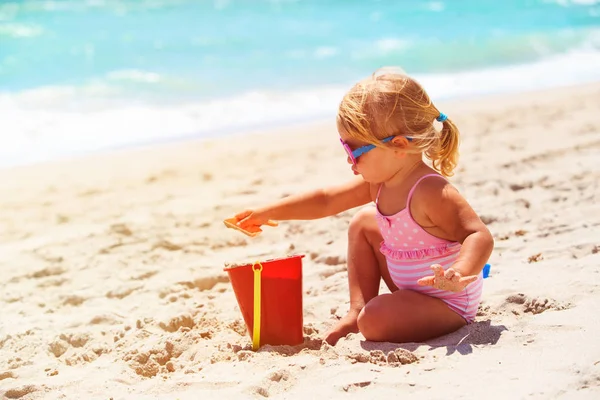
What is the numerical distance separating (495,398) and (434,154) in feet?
3.12

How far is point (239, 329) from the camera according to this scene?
2869 mm

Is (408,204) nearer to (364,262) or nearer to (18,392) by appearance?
(364,262)

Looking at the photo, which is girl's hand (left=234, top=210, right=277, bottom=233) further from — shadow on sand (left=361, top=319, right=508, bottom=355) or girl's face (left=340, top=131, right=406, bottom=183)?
shadow on sand (left=361, top=319, right=508, bottom=355)

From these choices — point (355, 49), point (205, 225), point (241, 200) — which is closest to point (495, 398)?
point (205, 225)

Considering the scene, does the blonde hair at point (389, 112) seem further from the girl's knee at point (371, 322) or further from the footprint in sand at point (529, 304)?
the footprint in sand at point (529, 304)

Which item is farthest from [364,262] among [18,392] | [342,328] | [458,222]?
[18,392]

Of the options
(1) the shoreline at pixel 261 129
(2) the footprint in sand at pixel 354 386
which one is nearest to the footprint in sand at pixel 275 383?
→ (2) the footprint in sand at pixel 354 386

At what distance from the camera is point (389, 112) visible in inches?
93.0

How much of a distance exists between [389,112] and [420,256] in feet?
Answer: 1.63

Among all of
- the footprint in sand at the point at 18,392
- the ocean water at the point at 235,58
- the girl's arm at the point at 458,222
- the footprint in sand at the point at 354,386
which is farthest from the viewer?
the ocean water at the point at 235,58

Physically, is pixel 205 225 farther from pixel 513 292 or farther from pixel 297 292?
pixel 513 292

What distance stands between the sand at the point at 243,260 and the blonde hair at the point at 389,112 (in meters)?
0.67

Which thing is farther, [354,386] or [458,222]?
[458,222]

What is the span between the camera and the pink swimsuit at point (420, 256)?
7.96 feet
